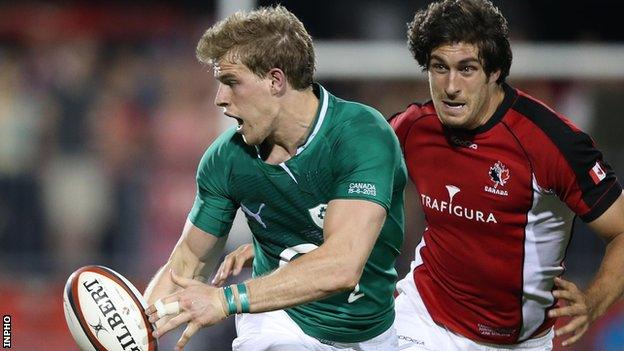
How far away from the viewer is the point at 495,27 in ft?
14.8

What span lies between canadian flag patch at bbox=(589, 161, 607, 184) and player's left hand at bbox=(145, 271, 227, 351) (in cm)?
158

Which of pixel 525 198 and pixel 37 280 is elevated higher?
pixel 525 198

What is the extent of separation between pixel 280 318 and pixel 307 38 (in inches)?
39.8

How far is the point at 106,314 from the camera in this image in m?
3.76

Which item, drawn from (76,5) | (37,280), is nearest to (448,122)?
(37,280)

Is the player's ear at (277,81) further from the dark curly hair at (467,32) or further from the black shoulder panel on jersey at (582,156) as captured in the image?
the black shoulder panel on jersey at (582,156)

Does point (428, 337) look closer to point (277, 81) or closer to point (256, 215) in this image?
point (256, 215)

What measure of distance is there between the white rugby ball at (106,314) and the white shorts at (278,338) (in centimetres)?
47

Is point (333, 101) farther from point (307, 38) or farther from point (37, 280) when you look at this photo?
point (37, 280)

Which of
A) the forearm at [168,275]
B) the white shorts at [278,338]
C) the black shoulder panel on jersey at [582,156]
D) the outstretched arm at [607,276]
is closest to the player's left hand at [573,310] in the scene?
the outstretched arm at [607,276]

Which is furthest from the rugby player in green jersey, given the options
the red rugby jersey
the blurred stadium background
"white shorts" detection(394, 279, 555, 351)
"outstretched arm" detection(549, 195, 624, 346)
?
the blurred stadium background

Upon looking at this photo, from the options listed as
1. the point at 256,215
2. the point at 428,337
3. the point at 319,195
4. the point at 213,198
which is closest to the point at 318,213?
the point at 319,195

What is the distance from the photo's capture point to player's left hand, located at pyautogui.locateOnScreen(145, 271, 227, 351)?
341cm

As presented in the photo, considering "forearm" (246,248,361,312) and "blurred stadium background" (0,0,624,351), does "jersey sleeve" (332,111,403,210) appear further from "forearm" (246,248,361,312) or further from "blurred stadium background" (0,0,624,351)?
"blurred stadium background" (0,0,624,351)
